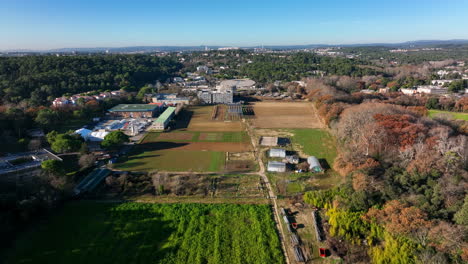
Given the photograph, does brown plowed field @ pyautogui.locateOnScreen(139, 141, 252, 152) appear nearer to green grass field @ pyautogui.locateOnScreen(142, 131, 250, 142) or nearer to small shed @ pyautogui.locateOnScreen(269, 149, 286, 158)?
green grass field @ pyautogui.locateOnScreen(142, 131, 250, 142)

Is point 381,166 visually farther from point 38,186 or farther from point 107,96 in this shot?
point 107,96

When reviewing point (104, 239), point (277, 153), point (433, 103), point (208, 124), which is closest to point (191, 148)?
point (277, 153)

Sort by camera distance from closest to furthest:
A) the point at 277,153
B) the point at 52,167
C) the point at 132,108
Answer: the point at 52,167 < the point at 277,153 < the point at 132,108

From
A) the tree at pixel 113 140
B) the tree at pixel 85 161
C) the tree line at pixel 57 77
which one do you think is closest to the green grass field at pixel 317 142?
the tree at pixel 113 140

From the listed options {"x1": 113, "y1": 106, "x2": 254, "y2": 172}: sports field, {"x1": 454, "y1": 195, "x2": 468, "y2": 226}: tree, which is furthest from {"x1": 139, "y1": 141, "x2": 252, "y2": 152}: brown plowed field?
{"x1": 454, "y1": 195, "x2": 468, "y2": 226}: tree

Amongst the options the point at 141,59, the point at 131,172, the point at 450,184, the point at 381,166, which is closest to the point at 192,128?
the point at 131,172

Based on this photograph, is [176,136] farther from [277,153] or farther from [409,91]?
[409,91]
